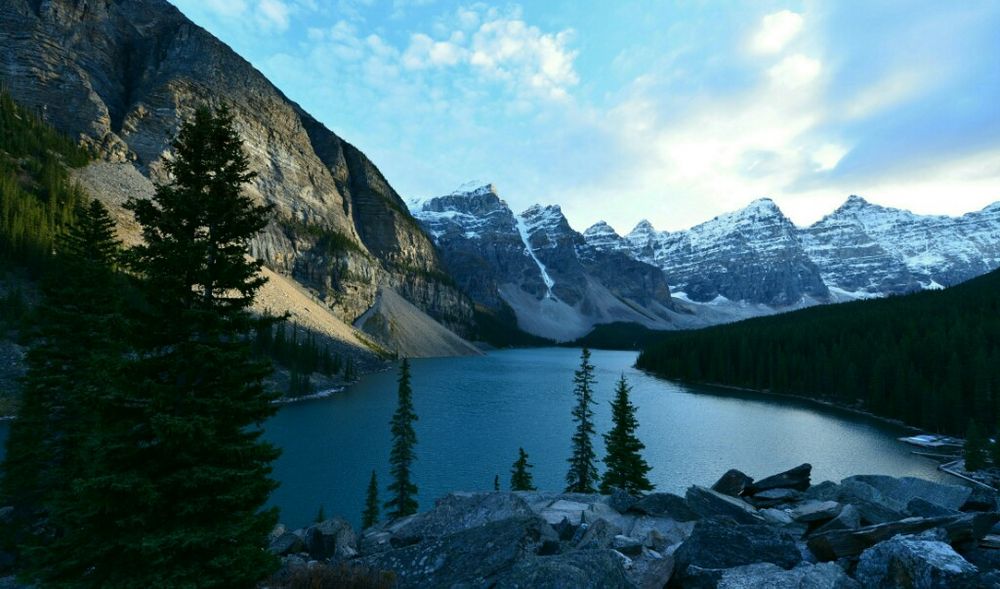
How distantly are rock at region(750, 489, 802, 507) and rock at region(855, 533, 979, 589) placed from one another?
37.5 feet

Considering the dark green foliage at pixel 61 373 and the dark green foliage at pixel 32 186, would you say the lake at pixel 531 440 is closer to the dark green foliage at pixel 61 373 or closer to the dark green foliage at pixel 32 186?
the dark green foliage at pixel 61 373

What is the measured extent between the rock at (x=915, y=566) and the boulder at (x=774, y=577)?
0.40m

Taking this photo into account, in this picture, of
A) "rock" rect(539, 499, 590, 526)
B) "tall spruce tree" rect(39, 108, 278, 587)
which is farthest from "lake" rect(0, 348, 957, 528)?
"tall spruce tree" rect(39, 108, 278, 587)

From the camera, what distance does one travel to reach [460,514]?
1797cm

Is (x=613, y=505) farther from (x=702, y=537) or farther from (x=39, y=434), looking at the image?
(x=39, y=434)

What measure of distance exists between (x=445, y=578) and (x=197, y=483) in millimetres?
5852

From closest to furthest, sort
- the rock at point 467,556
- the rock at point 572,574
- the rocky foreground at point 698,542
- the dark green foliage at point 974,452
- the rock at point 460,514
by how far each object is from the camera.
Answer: the rock at point 572,574 → the rocky foreground at point 698,542 → the rock at point 467,556 → the rock at point 460,514 → the dark green foliage at point 974,452

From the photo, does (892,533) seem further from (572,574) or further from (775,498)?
(775,498)

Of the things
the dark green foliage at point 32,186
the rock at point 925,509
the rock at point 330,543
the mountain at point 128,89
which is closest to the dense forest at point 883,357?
the rock at point 925,509

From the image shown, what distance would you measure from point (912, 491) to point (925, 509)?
8871mm

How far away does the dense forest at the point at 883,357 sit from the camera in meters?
78.1

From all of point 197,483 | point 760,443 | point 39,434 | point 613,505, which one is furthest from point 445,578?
point 760,443

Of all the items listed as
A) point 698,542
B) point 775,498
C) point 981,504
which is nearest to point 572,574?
point 698,542

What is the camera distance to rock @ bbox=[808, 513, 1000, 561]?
922 cm
